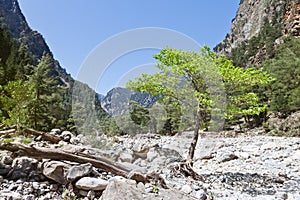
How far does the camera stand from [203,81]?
762cm

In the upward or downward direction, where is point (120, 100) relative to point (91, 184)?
upward

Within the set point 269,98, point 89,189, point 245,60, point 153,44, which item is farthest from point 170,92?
point 245,60

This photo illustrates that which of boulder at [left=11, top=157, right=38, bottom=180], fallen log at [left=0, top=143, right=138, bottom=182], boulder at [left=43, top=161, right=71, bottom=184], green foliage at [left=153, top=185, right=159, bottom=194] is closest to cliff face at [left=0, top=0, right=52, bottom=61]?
fallen log at [left=0, top=143, right=138, bottom=182]

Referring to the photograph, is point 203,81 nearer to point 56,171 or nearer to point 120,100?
point 120,100

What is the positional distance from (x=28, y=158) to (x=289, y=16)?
216ft

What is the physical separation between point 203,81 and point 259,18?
100 m

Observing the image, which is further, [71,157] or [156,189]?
[71,157]

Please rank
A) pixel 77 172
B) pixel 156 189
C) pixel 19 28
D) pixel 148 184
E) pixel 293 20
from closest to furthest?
pixel 77 172 < pixel 156 189 < pixel 148 184 < pixel 293 20 < pixel 19 28

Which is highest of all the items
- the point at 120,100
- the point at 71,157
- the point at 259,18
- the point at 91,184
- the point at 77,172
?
the point at 259,18

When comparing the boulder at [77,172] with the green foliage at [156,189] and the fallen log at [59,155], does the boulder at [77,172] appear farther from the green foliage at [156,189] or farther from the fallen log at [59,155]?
the green foliage at [156,189]

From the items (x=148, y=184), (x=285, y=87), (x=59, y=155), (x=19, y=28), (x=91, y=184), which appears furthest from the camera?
(x=19, y=28)

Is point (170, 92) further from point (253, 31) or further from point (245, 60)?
point (253, 31)

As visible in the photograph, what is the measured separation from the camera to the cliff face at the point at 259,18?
5284 cm

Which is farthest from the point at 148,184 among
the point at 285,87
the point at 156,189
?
the point at 285,87
